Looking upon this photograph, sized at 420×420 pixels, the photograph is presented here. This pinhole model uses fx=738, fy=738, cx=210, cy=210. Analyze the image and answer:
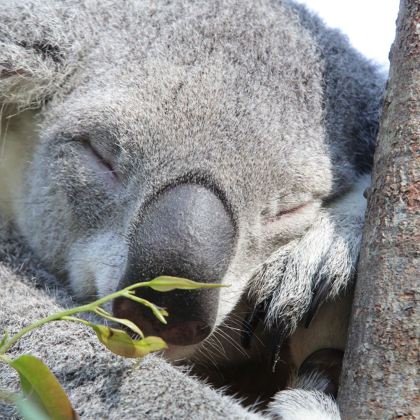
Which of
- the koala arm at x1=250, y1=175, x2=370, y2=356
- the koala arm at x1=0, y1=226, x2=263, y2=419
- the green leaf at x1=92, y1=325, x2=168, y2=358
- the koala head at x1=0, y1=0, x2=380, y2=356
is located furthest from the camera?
the koala arm at x1=250, y1=175, x2=370, y2=356

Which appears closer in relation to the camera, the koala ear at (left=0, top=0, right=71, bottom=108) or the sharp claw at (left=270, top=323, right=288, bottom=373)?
the sharp claw at (left=270, top=323, right=288, bottom=373)

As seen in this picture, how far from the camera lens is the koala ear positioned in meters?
2.56

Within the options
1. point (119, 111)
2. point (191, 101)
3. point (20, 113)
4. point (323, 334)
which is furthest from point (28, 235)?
point (323, 334)

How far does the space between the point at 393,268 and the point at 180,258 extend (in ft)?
1.79

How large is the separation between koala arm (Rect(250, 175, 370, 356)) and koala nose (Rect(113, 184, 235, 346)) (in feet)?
1.27

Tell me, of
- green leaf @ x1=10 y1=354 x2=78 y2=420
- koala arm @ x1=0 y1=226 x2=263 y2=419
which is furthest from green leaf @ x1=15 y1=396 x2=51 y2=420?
koala arm @ x1=0 y1=226 x2=263 y2=419

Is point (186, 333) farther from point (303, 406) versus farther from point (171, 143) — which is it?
point (171, 143)

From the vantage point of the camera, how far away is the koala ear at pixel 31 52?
8.41ft

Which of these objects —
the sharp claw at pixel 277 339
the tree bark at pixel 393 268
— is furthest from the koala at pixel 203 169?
the tree bark at pixel 393 268

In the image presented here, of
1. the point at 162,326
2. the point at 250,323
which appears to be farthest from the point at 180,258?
the point at 250,323

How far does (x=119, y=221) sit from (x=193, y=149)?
0.32m

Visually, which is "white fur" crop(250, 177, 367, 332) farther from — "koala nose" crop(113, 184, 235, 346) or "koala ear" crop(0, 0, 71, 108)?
"koala ear" crop(0, 0, 71, 108)

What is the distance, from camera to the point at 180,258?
1.94 m

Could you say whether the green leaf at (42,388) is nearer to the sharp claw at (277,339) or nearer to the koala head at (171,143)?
the koala head at (171,143)
